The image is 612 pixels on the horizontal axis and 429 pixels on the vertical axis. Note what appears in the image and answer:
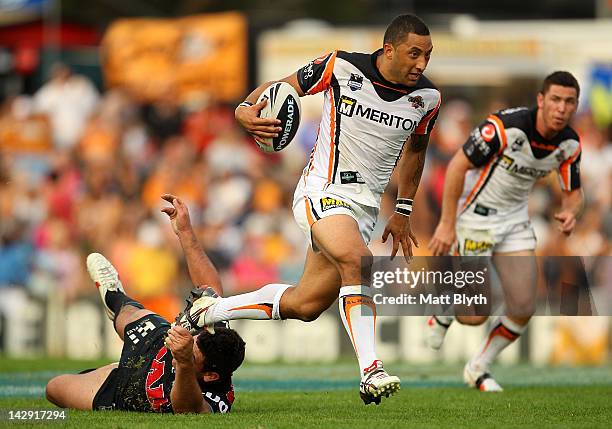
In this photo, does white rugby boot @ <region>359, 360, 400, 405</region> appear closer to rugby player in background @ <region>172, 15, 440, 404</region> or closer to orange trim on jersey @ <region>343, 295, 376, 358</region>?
orange trim on jersey @ <region>343, 295, 376, 358</region>

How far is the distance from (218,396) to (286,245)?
999cm

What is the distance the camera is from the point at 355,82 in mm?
9562

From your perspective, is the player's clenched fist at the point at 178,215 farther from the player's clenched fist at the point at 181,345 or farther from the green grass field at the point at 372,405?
the player's clenched fist at the point at 181,345

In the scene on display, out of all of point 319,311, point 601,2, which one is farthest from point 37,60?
point 319,311

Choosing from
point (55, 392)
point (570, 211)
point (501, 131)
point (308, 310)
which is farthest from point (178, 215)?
point (570, 211)

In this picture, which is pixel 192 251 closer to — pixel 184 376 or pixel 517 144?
pixel 184 376

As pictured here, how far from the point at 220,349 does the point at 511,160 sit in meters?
4.26

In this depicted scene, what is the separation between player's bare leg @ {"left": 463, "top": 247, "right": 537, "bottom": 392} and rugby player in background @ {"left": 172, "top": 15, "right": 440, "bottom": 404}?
2.79m

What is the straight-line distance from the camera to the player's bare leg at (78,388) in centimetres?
940

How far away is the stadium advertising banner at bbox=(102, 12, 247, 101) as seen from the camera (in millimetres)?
22422

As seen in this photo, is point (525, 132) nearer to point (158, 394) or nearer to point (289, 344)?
point (158, 394)

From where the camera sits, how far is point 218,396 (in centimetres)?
922

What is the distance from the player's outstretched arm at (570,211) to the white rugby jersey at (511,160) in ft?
0.22

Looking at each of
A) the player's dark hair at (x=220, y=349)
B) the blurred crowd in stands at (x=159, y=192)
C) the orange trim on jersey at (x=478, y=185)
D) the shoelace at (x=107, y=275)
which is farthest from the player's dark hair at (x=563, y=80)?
the blurred crowd in stands at (x=159, y=192)
